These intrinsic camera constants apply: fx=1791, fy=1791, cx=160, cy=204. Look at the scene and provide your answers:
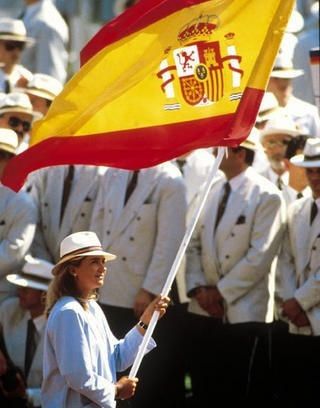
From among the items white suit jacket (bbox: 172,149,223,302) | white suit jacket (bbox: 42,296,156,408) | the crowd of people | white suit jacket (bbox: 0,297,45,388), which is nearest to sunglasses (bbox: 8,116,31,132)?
the crowd of people

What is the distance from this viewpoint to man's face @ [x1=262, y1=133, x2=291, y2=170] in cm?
1378

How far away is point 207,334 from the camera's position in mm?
13273

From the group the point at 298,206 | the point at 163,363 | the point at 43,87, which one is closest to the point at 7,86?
the point at 43,87

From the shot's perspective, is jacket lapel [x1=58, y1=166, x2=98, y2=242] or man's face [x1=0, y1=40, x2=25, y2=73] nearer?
jacket lapel [x1=58, y1=166, x2=98, y2=242]

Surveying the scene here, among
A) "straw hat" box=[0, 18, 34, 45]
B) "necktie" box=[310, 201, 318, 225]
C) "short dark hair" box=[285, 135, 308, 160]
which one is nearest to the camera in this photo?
"necktie" box=[310, 201, 318, 225]

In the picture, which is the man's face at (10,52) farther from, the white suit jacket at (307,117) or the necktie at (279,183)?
the necktie at (279,183)

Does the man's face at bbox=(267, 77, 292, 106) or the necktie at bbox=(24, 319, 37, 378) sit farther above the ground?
the man's face at bbox=(267, 77, 292, 106)

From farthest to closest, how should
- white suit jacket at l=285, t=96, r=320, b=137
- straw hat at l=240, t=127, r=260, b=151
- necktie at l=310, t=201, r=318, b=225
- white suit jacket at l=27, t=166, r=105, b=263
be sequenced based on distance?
1. white suit jacket at l=285, t=96, r=320, b=137
2. white suit jacket at l=27, t=166, r=105, b=263
3. straw hat at l=240, t=127, r=260, b=151
4. necktie at l=310, t=201, r=318, b=225

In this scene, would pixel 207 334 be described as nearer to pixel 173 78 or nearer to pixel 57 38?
pixel 173 78

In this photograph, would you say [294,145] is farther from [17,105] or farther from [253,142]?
[17,105]

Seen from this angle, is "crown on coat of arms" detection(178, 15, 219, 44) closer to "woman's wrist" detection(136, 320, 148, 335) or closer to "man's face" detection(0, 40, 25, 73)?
"woman's wrist" detection(136, 320, 148, 335)

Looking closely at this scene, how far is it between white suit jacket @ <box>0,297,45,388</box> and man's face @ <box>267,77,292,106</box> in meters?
3.13

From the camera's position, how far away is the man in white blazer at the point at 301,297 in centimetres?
1270

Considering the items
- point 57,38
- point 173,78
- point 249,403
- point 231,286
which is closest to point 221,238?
point 231,286
